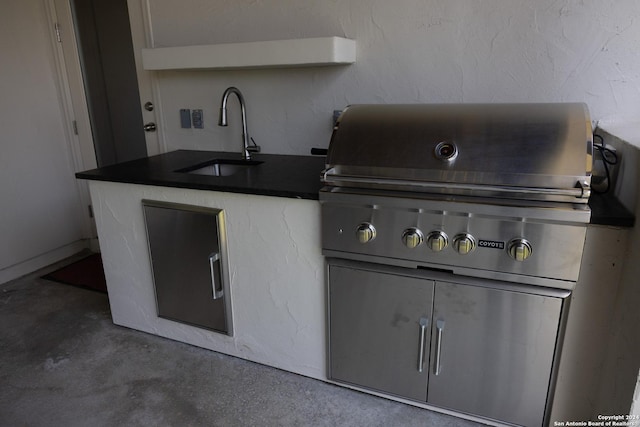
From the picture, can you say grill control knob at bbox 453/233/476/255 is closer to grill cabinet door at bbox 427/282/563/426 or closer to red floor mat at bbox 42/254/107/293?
grill cabinet door at bbox 427/282/563/426

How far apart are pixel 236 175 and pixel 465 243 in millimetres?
985

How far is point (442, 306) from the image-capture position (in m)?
1.42

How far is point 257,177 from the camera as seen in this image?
5.77 ft

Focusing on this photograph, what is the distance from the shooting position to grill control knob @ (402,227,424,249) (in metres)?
1.35

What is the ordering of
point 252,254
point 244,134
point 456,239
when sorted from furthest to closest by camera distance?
point 244,134 < point 252,254 < point 456,239

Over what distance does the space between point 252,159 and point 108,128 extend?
72.3 inches

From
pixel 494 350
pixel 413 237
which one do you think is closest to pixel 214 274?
pixel 413 237

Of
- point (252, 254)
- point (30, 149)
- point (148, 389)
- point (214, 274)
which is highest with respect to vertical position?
point (30, 149)

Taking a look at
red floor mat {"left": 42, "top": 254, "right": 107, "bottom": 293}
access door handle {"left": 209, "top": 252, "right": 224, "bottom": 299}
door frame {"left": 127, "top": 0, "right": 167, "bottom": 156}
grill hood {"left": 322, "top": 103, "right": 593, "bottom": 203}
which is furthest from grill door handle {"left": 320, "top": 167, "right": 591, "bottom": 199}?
red floor mat {"left": 42, "top": 254, "right": 107, "bottom": 293}

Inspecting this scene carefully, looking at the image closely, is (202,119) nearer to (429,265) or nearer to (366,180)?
(366,180)

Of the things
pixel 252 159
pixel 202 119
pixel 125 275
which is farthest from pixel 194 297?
pixel 202 119

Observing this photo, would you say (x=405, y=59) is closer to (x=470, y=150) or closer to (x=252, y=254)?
(x=470, y=150)

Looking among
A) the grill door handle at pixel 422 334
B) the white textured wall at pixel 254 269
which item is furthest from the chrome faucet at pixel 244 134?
the grill door handle at pixel 422 334

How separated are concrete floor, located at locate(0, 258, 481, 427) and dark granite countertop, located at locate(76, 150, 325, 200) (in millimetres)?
792
